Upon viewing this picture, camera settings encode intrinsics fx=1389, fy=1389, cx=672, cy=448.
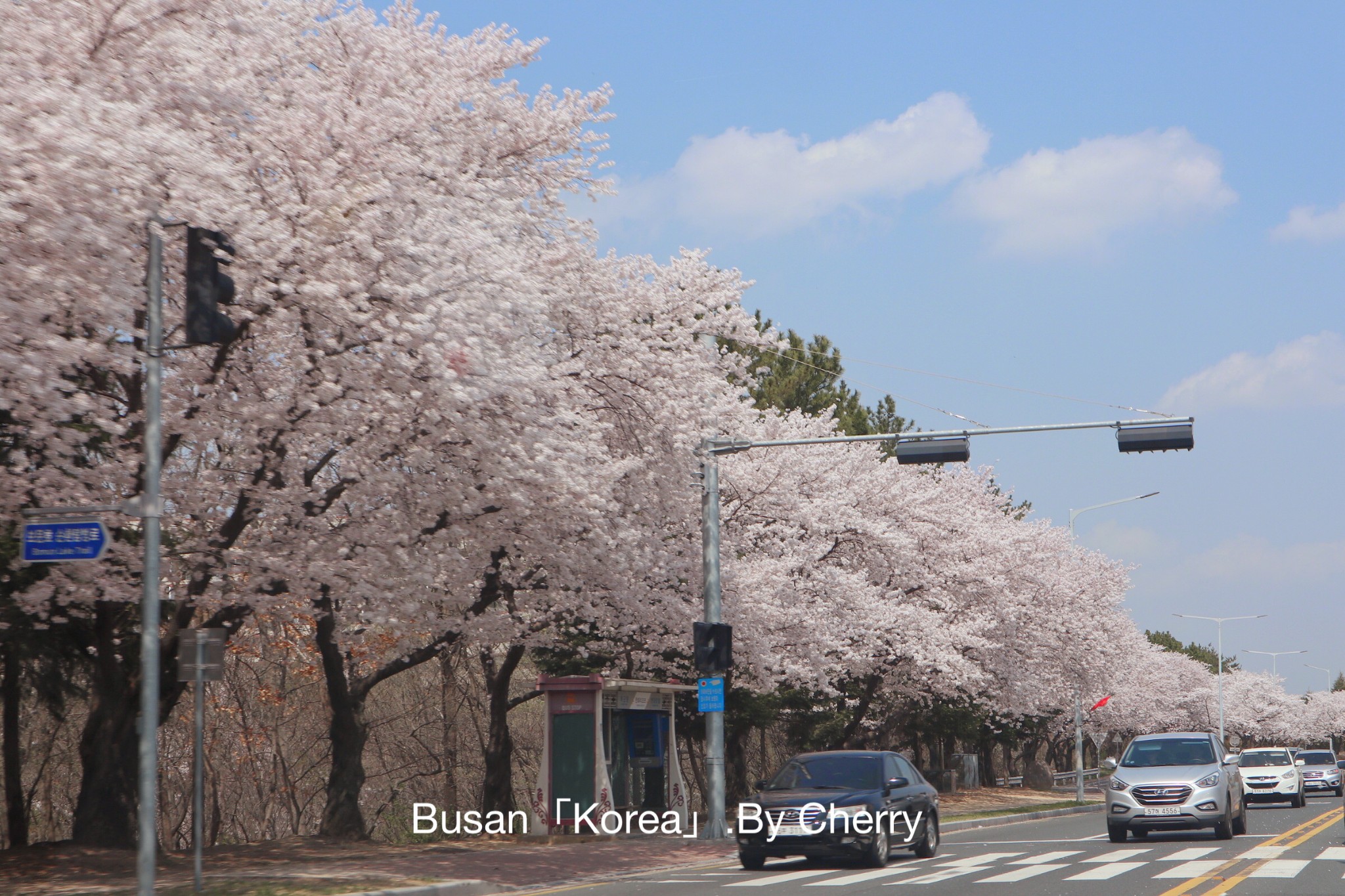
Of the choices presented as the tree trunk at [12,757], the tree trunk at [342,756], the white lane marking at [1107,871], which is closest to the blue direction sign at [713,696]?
the tree trunk at [342,756]

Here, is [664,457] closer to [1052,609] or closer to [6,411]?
[6,411]

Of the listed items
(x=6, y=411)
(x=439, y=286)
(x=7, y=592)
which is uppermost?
(x=439, y=286)

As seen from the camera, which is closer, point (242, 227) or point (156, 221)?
point (156, 221)

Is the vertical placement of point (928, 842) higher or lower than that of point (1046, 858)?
higher

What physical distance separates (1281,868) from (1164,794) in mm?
4897

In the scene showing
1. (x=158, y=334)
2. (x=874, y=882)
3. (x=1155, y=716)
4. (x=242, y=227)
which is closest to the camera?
(x=158, y=334)

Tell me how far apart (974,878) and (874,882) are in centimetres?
A: 128

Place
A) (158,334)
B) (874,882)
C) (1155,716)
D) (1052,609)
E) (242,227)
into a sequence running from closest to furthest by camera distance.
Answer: (158,334)
(242,227)
(874,882)
(1052,609)
(1155,716)

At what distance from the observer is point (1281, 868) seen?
16.7 meters

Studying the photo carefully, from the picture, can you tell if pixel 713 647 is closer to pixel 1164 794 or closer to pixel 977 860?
pixel 977 860

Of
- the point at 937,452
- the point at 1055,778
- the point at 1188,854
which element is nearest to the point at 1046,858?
the point at 1188,854

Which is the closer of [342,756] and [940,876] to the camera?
[940,876]

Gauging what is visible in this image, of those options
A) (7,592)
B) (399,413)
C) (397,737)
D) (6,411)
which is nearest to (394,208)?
(399,413)

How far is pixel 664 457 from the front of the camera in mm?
22328
